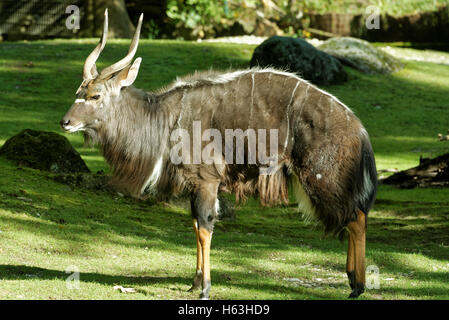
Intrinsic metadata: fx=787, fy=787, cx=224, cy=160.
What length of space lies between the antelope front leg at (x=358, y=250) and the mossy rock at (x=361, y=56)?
15913 mm

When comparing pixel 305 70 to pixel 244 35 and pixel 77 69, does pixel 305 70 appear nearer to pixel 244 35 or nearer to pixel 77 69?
pixel 77 69

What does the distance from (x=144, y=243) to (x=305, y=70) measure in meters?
11.6

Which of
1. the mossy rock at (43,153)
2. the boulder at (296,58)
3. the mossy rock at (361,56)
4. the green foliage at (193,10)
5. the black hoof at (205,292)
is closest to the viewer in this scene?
the black hoof at (205,292)

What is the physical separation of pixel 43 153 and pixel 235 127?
5.98 meters

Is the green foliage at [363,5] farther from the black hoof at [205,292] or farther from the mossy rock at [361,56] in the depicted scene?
the black hoof at [205,292]

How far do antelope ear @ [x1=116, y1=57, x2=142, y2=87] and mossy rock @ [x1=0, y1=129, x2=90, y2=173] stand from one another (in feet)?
16.9

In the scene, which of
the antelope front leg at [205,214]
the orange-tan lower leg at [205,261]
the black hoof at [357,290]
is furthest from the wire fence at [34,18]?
the black hoof at [357,290]

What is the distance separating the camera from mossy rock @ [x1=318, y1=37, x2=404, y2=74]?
22484 mm

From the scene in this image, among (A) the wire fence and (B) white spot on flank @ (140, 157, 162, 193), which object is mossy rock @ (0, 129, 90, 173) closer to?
(B) white spot on flank @ (140, 157, 162, 193)

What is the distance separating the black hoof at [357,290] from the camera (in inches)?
273

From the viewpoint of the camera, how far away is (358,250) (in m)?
6.86

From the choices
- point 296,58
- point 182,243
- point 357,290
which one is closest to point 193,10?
point 296,58

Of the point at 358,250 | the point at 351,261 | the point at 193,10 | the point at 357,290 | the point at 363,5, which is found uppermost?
the point at 363,5

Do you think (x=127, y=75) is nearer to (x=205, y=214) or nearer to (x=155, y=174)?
(x=155, y=174)
